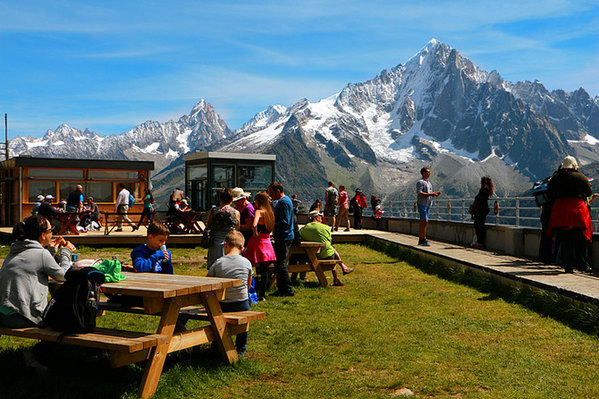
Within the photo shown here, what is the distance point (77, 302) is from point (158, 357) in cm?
78

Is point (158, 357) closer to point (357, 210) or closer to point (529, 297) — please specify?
point (529, 297)

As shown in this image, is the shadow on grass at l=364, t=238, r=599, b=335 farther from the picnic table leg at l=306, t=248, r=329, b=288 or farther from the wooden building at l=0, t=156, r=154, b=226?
the wooden building at l=0, t=156, r=154, b=226

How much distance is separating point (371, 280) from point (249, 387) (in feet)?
22.6

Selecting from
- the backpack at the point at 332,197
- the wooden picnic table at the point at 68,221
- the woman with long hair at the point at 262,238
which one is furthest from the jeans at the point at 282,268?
the backpack at the point at 332,197

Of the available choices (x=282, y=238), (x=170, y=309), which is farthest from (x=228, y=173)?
(x=170, y=309)

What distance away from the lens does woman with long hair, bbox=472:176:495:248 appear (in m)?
15.3

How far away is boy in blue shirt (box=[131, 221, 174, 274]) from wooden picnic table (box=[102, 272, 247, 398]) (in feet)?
1.94

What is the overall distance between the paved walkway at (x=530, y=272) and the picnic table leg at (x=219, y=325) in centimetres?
420

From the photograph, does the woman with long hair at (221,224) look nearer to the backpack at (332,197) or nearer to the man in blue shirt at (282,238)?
the man in blue shirt at (282,238)

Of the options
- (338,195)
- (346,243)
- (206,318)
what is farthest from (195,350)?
(338,195)

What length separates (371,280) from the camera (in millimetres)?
12273

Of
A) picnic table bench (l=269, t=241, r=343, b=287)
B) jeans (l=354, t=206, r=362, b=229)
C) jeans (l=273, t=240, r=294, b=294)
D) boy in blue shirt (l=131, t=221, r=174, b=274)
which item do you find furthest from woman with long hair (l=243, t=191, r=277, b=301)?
jeans (l=354, t=206, r=362, b=229)

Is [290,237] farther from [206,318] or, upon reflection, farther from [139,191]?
[139,191]

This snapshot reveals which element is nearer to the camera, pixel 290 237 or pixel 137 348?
pixel 137 348
